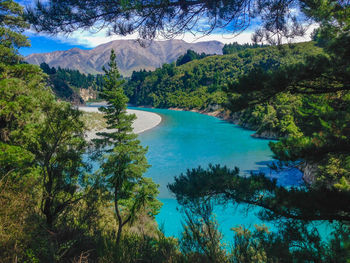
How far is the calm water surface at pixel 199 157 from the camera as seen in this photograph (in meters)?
11.8

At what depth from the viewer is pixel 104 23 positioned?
3865 millimetres

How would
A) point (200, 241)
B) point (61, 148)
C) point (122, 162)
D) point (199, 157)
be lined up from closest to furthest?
1. point (200, 241)
2. point (61, 148)
3. point (122, 162)
4. point (199, 157)

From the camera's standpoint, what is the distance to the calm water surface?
11789mm

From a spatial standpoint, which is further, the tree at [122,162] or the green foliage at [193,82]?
the green foliage at [193,82]

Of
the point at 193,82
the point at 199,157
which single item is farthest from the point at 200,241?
the point at 193,82

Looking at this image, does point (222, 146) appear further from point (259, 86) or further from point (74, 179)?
point (259, 86)

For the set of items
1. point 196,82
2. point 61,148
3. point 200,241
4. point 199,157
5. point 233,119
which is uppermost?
point 196,82

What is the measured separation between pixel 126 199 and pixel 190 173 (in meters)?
7.90

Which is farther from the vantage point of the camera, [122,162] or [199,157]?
[199,157]

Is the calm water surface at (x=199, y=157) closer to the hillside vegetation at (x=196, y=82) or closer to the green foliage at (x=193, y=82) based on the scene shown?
the hillside vegetation at (x=196, y=82)

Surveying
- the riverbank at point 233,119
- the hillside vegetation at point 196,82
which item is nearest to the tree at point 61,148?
the riverbank at point 233,119

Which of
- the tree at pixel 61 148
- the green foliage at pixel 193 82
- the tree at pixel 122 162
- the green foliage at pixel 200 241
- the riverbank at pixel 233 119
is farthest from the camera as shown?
the green foliage at pixel 193 82

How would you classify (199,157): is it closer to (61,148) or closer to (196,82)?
(61,148)

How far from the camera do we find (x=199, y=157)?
869 inches
